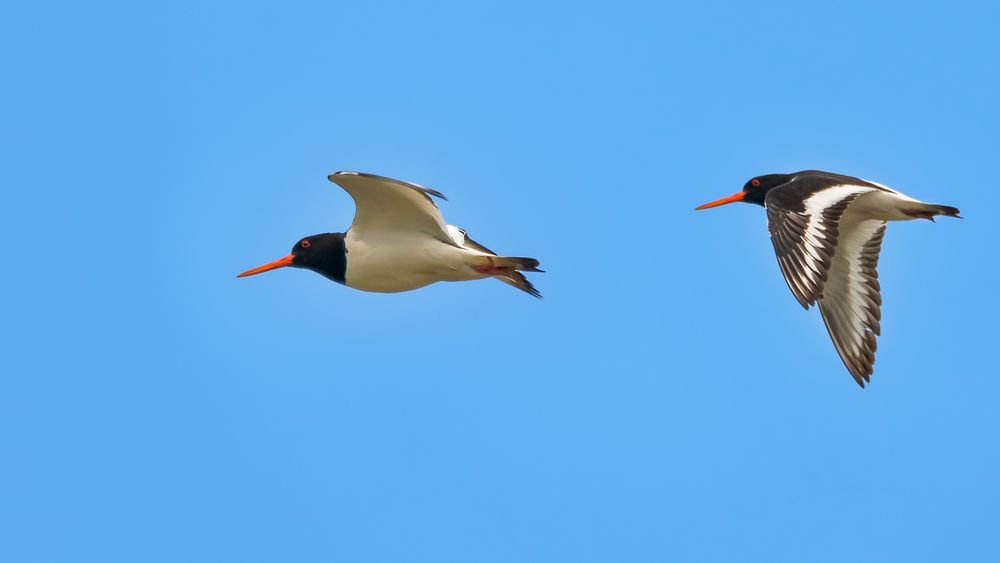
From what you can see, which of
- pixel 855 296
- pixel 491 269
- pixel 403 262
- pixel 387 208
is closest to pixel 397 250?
pixel 403 262

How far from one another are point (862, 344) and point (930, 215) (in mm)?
1611

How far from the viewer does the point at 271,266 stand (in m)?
Result: 14.6

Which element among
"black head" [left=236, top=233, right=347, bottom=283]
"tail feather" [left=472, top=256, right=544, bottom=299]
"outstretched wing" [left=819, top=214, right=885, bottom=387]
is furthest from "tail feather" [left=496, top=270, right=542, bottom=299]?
"outstretched wing" [left=819, top=214, right=885, bottom=387]

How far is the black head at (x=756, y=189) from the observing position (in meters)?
16.5

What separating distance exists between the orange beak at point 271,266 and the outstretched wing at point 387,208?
120 centimetres

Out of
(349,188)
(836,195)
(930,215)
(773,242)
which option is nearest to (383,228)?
(349,188)

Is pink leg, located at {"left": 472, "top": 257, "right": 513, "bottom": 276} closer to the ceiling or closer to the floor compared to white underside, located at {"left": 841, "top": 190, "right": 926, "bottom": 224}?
closer to the floor

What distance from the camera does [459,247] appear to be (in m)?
13.2

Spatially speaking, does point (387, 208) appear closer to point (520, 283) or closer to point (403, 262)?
point (403, 262)

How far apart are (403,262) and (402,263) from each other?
2 cm

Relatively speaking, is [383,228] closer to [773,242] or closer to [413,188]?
[413,188]

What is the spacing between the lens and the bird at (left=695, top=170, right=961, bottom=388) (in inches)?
523

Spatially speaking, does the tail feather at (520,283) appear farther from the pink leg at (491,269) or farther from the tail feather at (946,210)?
the tail feather at (946,210)

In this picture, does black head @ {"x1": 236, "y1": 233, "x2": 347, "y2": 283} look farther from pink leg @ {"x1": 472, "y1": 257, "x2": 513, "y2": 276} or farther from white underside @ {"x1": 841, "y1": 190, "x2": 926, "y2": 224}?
white underside @ {"x1": 841, "y1": 190, "x2": 926, "y2": 224}
